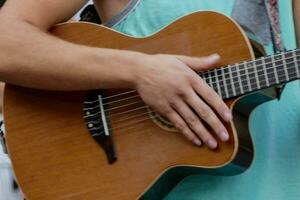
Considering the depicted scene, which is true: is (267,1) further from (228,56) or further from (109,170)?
(109,170)

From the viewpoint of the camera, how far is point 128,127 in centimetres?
123

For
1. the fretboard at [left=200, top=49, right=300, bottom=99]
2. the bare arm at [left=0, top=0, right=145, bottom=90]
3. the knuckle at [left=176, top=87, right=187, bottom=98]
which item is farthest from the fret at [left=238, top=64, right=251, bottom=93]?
the bare arm at [left=0, top=0, right=145, bottom=90]

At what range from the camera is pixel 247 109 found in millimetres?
1135

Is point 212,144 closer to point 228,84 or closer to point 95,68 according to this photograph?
point 228,84

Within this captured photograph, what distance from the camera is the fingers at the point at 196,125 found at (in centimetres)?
112

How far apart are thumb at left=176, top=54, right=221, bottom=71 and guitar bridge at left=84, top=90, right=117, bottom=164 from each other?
220 millimetres

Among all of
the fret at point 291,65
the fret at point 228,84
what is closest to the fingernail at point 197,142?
the fret at point 228,84

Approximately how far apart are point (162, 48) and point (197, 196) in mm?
317

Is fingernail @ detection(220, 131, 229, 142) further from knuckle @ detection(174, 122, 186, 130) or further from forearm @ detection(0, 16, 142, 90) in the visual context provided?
forearm @ detection(0, 16, 142, 90)

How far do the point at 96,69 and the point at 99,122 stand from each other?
0.13 metres

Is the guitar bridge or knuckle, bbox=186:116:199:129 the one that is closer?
knuckle, bbox=186:116:199:129

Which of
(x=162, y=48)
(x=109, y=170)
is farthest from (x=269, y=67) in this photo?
(x=109, y=170)

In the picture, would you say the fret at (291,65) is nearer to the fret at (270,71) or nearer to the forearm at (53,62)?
the fret at (270,71)

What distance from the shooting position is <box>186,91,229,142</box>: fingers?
110cm
